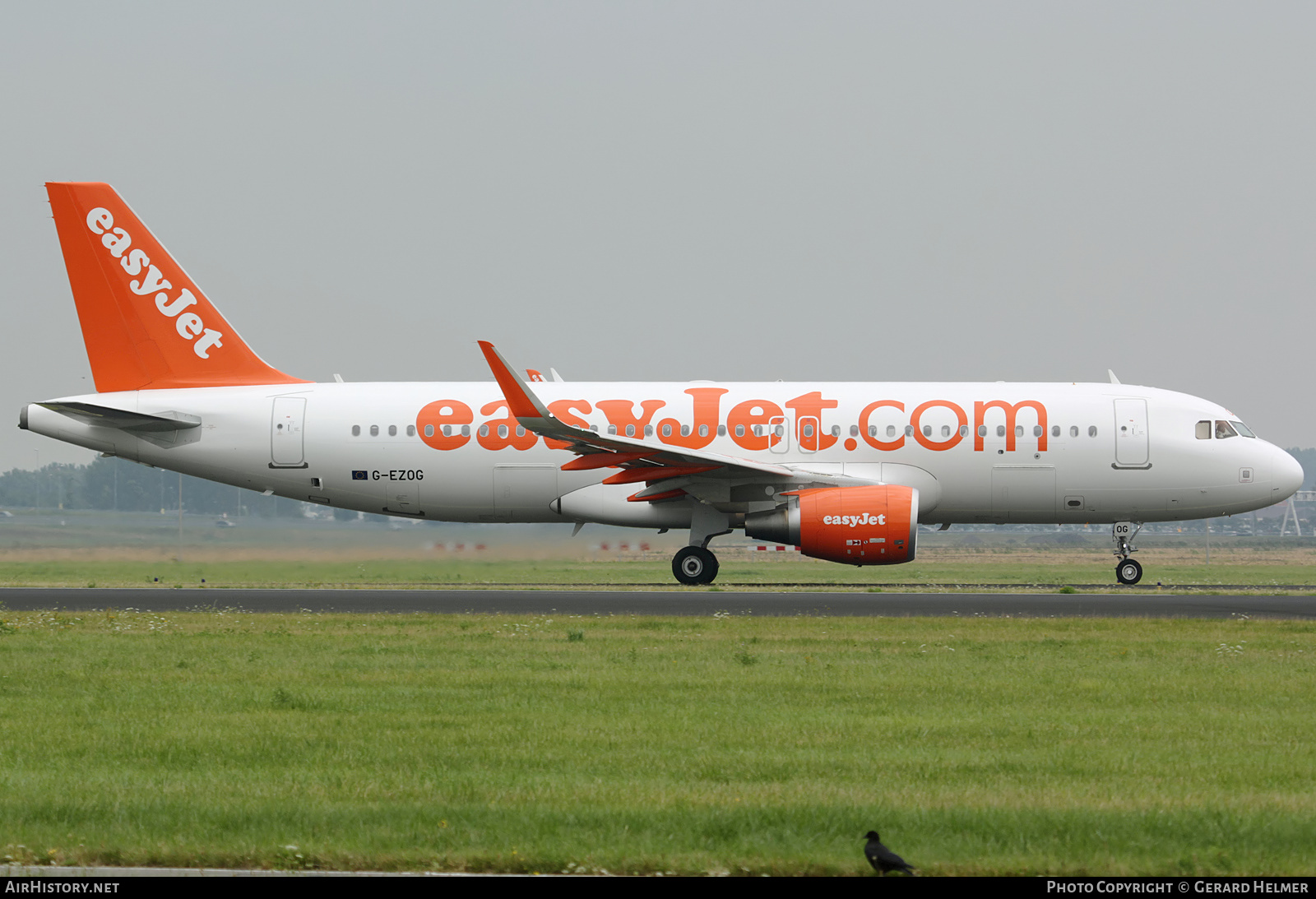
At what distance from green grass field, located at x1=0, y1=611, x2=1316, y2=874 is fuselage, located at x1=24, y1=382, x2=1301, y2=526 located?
10432 mm

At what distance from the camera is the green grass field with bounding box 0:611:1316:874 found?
21.5 feet

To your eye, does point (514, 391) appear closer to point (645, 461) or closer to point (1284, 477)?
point (645, 461)

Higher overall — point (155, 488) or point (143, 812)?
point (155, 488)

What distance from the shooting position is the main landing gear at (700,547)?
85.8ft

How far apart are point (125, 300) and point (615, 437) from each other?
9.95 metres

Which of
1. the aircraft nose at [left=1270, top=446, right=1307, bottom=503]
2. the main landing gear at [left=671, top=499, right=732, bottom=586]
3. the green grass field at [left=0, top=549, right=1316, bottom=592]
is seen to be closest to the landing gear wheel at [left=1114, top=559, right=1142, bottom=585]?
the green grass field at [left=0, top=549, right=1316, bottom=592]

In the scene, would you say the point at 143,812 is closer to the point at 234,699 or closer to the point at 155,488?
the point at 234,699

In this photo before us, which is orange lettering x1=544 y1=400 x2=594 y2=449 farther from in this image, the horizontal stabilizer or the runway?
the horizontal stabilizer

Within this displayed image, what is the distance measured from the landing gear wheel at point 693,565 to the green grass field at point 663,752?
10.3m

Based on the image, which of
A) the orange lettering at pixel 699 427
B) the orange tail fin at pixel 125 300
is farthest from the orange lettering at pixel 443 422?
the orange tail fin at pixel 125 300

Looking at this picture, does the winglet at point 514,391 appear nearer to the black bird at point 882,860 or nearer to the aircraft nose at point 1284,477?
the aircraft nose at point 1284,477
